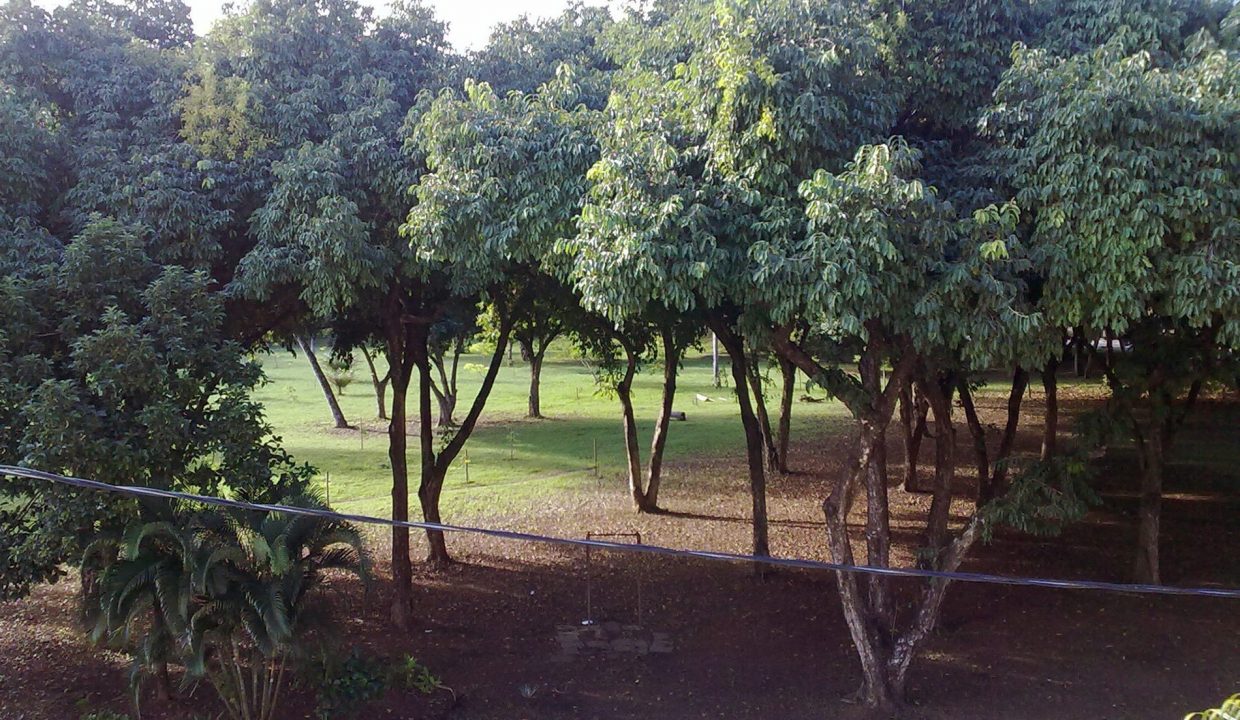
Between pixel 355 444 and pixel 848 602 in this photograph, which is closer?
pixel 848 602

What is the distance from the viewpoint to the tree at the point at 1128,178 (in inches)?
230

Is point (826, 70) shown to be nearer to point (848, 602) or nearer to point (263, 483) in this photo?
point (848, 602)

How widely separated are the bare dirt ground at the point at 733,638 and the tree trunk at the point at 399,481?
0.29 metres

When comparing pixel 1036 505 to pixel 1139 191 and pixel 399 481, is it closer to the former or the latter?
pixel 1139 191

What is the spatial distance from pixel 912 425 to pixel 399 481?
365 inches

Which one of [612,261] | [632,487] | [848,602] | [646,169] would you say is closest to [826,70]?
[646,169]

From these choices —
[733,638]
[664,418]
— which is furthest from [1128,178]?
[664,418]

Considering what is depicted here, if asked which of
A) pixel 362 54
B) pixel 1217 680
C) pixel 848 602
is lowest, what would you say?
pixel 1217 680

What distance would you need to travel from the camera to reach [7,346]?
6.86m

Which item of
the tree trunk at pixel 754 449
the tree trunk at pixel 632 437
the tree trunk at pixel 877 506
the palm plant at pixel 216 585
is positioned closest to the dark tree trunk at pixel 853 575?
the tree trunk at pixel 877 506

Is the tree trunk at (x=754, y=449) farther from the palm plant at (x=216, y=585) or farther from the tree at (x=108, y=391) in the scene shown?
the tree at (x=108, y=391)

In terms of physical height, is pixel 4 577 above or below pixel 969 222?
below

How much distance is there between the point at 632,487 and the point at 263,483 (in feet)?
28.5

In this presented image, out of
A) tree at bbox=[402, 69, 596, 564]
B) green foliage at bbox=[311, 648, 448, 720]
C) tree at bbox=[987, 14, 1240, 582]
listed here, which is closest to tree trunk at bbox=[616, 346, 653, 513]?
tree at bbox=[402, 69, 596, 564]
